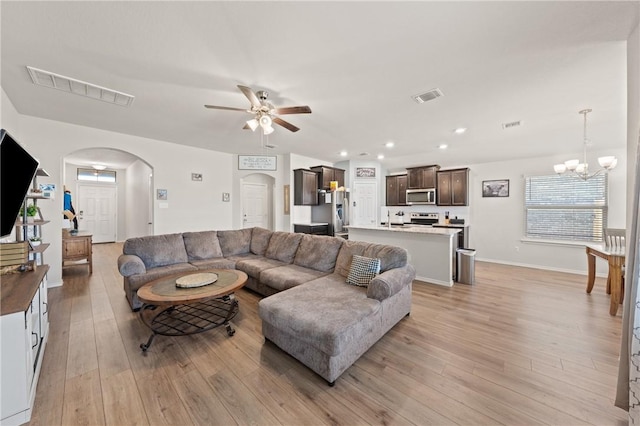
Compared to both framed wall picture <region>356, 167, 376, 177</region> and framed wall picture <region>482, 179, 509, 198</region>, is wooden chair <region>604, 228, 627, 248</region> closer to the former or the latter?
framed wall picture <region>482, 179, 509, 198</region>

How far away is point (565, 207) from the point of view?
5254mm

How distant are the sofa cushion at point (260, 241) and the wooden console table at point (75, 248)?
327 centimetres

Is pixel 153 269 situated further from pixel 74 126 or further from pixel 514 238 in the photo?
pixel 514 238

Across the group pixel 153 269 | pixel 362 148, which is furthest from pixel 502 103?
pixel 153 269

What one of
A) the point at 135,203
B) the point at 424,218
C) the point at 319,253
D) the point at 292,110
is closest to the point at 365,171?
the point at 424,218

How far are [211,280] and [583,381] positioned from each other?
132 inches

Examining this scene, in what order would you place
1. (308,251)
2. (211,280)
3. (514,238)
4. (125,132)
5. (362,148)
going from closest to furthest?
(211,280), (308,251), (125,132), (362,148), (514,238)

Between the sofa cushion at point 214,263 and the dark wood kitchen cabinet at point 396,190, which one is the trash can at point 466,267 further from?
the sofa cushion at point 214,263

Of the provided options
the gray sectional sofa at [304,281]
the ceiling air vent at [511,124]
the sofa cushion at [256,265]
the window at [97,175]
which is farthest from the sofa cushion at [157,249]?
the window at [97,175]

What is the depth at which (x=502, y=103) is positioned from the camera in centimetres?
297

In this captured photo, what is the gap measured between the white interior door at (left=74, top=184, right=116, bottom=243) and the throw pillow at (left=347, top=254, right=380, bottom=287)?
9270 millimetres

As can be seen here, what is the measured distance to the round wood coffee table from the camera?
2.19 metres

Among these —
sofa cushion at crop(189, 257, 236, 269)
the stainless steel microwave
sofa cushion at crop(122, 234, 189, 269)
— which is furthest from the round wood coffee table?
the stainless steel microwave

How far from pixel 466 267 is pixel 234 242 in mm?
4150
